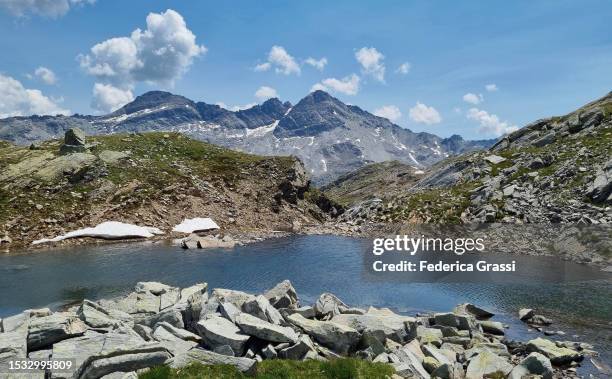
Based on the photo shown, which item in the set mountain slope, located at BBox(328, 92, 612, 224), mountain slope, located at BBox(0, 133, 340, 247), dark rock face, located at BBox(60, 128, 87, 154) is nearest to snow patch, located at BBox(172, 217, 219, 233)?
mountain slope, located at BBox(0, 133, 340, 247)

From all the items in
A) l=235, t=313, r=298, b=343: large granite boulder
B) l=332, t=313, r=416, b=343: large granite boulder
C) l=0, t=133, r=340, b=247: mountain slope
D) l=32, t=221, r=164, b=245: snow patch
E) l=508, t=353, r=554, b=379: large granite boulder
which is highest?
l=0, t=133, r=340, b=247: mountain slope

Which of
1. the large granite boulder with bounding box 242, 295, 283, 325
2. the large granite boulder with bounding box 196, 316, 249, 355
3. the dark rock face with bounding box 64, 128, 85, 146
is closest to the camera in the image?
the large granite boulder with bounding box 196, 316, 249, 355

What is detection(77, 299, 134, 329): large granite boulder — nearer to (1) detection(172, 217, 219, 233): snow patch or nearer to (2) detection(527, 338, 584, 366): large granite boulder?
(2) detection(527, 338, 584, 366): large granite boulder

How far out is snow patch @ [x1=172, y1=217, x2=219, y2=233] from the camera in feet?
275

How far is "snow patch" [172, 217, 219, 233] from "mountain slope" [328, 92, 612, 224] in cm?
4308

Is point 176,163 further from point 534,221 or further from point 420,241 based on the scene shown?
point 534,221

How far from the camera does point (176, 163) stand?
335 ft

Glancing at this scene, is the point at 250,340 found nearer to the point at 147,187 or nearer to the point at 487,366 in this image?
the point at 487,366

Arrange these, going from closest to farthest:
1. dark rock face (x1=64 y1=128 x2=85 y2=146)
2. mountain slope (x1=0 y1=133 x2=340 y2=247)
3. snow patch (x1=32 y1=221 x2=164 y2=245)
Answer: snow patch (x1=32 y1=221 x2=164 y2=245)
mountain slope (x1=0 y1=133 x2=340 y2=247)
dark rock face (x1=64 y1=128 x2=85 y2=146)

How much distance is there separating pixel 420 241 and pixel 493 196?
19.0 meters

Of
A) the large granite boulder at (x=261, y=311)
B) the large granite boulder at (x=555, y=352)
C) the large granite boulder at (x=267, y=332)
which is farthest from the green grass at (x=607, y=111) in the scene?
the large granite boulder at (x=267, y=332)

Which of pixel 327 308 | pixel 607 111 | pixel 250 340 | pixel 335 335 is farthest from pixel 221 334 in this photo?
pixel 607 111

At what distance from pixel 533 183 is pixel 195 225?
226 feet

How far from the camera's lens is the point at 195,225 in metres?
85.7
